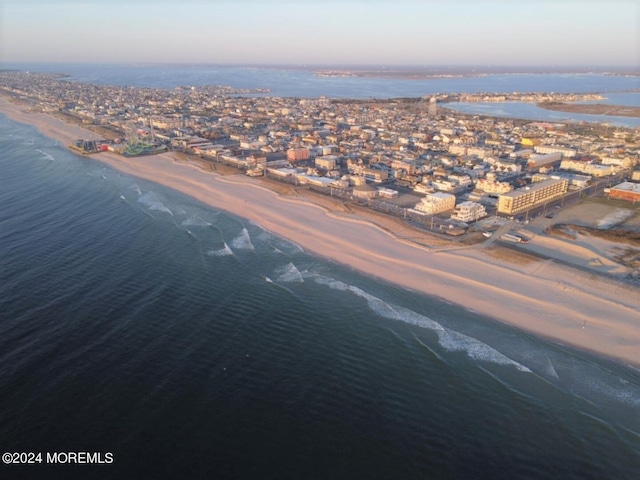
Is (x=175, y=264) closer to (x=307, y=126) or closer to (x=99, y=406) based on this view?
(x=99, y=406)

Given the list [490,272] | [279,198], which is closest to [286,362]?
[490,272]

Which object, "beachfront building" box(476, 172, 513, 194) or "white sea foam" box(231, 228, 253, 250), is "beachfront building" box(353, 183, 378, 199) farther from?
"white sea foam" box(231, 228, 253, 250)

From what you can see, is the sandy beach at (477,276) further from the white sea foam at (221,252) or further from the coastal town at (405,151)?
the white sea foam at (221,252)

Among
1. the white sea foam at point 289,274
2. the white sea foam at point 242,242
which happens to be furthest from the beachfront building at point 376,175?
the white sea foam at point 289,274

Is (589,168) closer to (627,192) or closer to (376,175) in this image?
(627,192)

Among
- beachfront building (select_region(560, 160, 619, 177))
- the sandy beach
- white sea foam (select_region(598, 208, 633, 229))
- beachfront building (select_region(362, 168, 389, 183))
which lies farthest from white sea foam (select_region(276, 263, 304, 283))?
beachfront building (select_region(560, 160, 619, 177))

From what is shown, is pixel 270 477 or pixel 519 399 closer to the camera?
pixel 270 477
